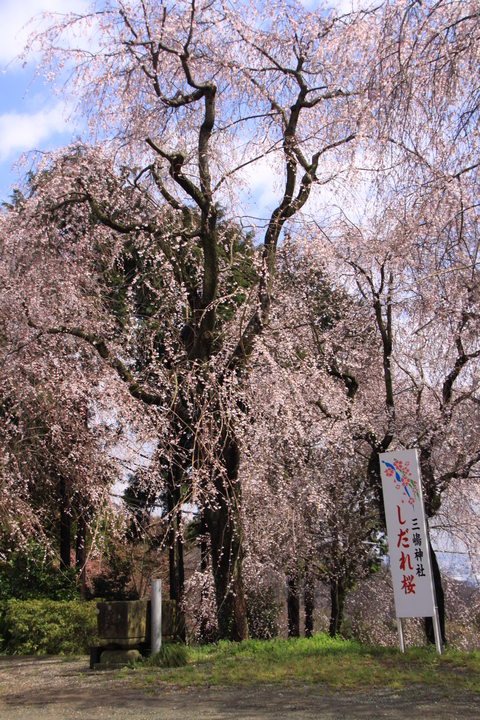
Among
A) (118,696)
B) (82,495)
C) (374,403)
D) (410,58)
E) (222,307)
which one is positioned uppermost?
(222,307)

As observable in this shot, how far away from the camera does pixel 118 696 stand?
→ 4578 mm

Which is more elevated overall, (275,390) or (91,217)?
(91,217)

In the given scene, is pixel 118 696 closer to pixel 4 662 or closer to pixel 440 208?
pixel 4 662

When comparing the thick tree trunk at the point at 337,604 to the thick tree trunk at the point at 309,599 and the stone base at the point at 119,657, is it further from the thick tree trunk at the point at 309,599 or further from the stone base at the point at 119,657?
the stone base at the point at 119,657

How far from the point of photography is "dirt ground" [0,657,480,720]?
384 cm

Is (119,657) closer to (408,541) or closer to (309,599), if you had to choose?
(408,541)

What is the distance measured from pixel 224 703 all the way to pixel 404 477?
2.85 meters

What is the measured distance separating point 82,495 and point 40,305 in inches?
112

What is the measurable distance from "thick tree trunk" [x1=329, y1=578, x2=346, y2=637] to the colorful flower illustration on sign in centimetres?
520

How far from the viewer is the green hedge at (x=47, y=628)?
820cm

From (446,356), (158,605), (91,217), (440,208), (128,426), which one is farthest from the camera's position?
(91,217)

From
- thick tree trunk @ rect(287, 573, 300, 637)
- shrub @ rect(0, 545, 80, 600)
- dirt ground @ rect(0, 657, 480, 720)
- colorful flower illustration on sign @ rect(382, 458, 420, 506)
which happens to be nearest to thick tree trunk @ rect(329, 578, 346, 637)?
thick tree trunk @ rect(287, 573, 300, 637)

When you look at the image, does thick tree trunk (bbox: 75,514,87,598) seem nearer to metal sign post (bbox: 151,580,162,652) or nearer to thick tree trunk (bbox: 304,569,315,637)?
metal sign post (bbox: 151,580,162,652)

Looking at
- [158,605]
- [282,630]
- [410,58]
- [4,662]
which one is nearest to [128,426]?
[158,605]
